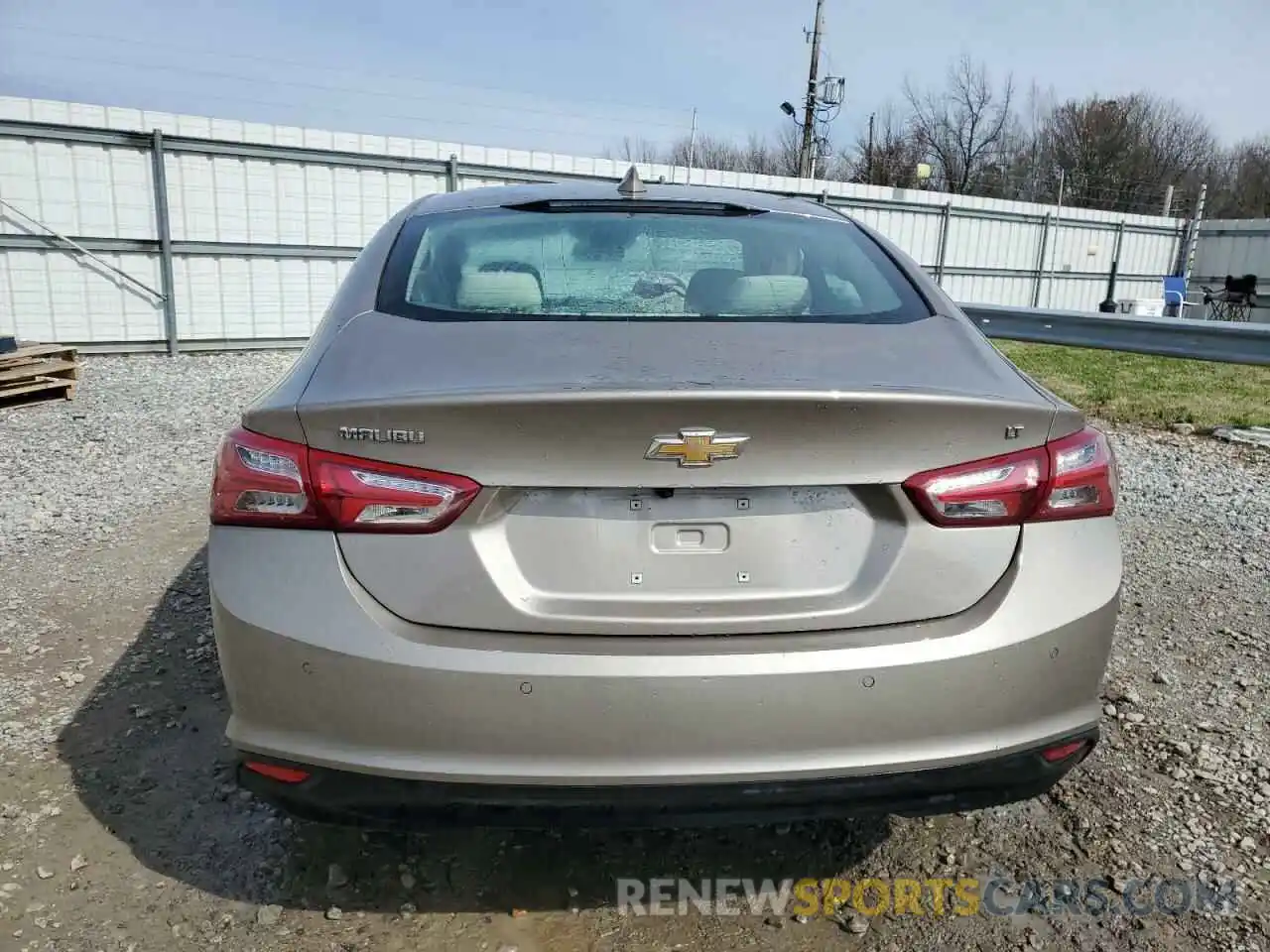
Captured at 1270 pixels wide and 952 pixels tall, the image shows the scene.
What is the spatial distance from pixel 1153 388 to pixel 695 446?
962cm

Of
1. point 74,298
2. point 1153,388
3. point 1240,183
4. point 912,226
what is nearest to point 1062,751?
point 1153,388

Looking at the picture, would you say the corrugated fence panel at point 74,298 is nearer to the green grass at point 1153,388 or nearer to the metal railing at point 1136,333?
the metal railing at point 1136,333

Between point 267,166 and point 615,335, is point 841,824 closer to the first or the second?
point 615,335

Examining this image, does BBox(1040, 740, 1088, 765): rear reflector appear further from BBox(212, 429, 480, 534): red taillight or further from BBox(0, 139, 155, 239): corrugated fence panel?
BBox(0, 139, 155, 239): corrugated fence panel

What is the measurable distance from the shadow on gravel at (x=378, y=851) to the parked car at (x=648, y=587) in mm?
456

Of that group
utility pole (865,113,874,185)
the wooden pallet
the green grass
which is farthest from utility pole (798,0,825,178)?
the wooden pallet

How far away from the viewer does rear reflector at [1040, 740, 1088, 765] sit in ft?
5.96

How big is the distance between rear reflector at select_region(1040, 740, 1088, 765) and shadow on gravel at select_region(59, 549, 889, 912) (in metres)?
0.64

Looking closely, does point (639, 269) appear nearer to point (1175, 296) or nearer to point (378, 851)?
point (378, 851)

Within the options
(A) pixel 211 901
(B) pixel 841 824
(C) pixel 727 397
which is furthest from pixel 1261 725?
(A) pixel 211 901

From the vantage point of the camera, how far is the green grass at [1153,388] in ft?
25.5

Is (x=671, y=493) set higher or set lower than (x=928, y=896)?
higher

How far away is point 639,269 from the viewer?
2.47 meters

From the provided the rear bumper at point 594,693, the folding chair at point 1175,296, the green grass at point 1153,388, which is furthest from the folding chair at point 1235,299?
the rear bumper at point 594,693
